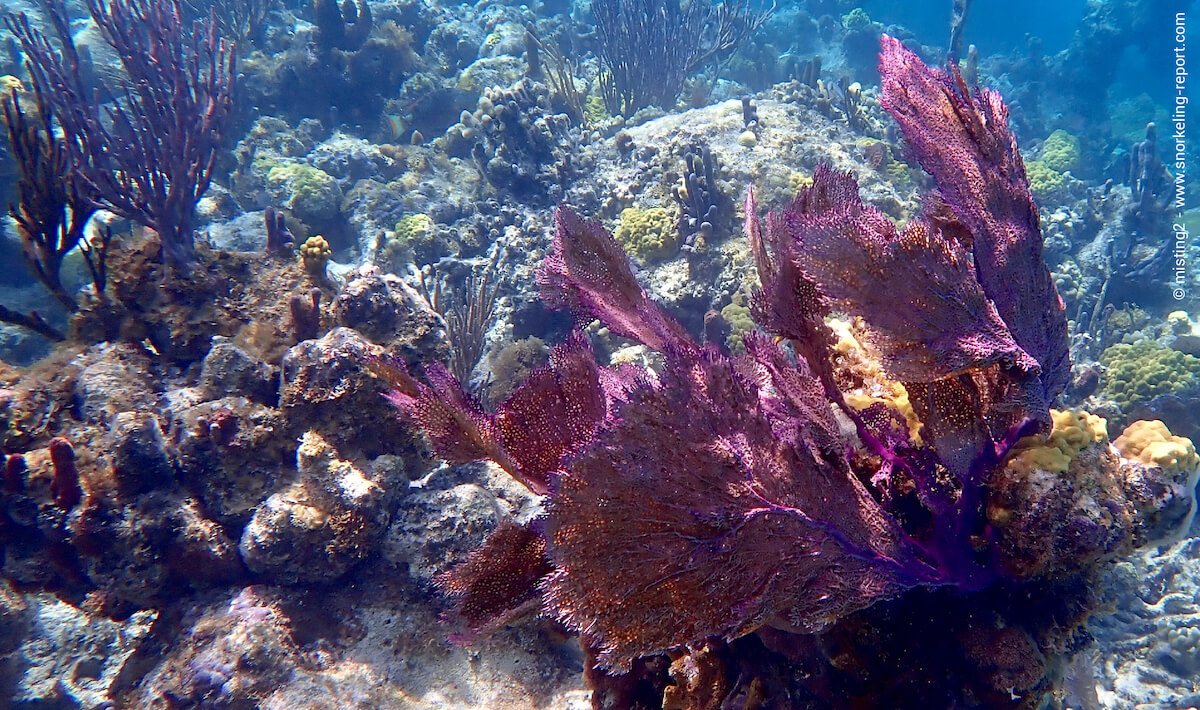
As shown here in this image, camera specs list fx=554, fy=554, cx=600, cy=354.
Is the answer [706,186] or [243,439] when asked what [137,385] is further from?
[706,186]

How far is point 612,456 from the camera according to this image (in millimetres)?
1519

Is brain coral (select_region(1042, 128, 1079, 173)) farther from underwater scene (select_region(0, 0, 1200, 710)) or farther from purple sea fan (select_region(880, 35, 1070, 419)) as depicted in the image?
purple sea fan (select_region(880, 35, 1070, 419))

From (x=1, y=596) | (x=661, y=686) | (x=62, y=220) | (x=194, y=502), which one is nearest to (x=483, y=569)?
(x=661, y=686)

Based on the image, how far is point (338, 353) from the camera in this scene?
10.7 ft

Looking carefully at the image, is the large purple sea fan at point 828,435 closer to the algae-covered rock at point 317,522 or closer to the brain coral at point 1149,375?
the algae-covered rock at point 317,522

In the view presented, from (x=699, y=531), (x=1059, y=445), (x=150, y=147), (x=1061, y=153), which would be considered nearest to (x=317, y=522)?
(x=699, y=531)

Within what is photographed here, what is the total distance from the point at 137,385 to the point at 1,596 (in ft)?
4.38

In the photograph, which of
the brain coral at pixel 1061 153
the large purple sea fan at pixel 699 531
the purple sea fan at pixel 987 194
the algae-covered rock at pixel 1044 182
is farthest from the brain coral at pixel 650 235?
the brain coral at pixel 1061 153

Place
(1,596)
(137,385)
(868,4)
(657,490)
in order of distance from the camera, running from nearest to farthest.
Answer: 1. (657,490)
2. (1,596)
3. (137,385)
4. (868,4)

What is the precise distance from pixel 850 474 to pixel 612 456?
2.60 ft

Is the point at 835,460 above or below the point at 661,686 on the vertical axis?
above

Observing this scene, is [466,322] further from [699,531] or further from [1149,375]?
[1149,375]

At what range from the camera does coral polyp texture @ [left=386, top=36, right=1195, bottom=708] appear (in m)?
1.54

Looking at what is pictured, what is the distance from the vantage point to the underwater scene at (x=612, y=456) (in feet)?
5.16
